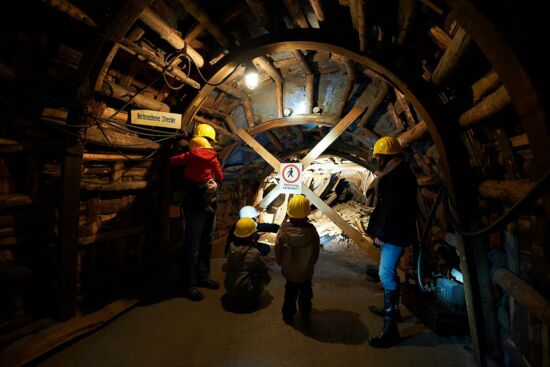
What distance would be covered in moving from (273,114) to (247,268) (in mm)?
3518

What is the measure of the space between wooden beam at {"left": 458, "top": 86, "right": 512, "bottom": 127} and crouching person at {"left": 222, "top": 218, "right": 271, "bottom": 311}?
2.79m

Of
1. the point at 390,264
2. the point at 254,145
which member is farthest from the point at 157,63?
the point at 390,264

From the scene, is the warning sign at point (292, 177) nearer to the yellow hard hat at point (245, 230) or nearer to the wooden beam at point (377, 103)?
the wooden beam at point (377, 103)

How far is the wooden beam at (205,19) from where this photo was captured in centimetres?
326

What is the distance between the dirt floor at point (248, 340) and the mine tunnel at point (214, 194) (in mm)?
22

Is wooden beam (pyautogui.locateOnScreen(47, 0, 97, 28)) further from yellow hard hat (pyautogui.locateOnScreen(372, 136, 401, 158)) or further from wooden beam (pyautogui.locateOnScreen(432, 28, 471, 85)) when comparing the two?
wooden beam (pyautogui.locateOnScreen(432, 28, 471, 85))

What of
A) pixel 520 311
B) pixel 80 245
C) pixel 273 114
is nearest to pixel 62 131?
pixel 80 245

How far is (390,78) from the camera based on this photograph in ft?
11.4

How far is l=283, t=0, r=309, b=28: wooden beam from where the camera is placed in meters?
3.44

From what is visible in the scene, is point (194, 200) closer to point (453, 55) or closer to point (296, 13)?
point (296, 13)

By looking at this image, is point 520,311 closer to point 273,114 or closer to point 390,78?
point 390,78

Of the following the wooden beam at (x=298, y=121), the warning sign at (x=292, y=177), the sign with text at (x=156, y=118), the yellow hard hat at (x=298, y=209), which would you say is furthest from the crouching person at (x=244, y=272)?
the wooden beam at (x=298, y=121)

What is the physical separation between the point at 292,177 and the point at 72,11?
429 cm

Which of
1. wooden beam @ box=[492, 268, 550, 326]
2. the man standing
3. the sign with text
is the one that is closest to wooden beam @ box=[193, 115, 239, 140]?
the sign with text
